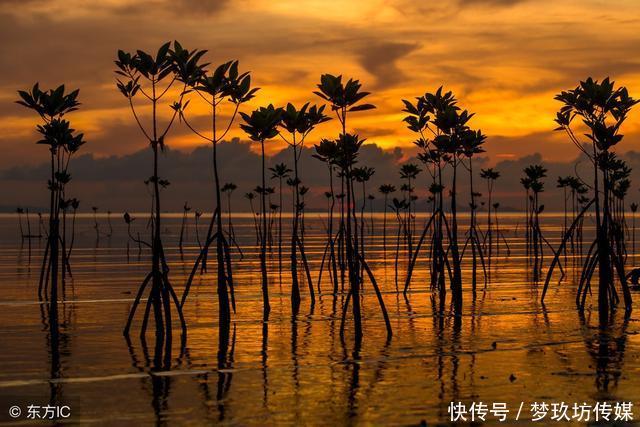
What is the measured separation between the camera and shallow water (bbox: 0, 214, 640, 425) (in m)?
14.9

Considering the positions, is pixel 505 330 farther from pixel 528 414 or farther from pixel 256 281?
pixel 256 281

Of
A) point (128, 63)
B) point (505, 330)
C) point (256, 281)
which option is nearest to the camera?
point (128, 63)

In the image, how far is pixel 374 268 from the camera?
49938mm

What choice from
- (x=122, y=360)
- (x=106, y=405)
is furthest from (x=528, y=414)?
(x=122, y=360)

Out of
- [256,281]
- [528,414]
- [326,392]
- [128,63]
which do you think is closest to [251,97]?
[128,63]

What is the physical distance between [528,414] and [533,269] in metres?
35.0

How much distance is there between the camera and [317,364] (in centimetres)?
1886

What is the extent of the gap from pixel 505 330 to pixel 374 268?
2602 cm

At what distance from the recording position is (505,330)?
944 inches

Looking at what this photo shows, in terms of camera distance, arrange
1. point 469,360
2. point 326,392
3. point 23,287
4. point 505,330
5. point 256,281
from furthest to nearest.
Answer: point 256,281
point 23,287
point 505,330
point 469,360
point 326,392

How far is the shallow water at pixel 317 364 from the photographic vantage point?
14873 millimetres

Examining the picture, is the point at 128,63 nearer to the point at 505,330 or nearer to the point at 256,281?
the point at 505,330

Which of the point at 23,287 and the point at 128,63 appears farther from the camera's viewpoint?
the point at 23,287

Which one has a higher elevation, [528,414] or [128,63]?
[128,63]
